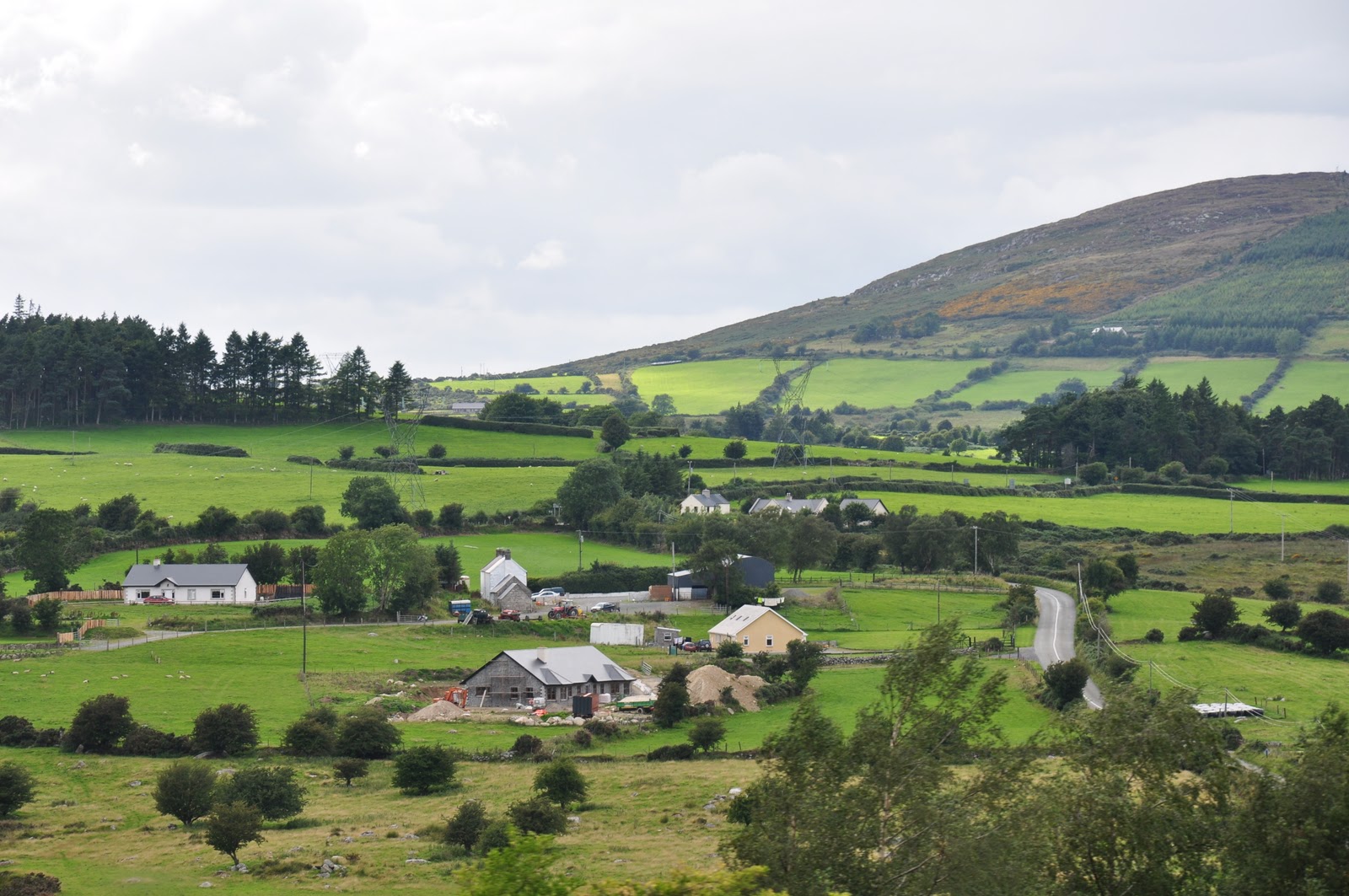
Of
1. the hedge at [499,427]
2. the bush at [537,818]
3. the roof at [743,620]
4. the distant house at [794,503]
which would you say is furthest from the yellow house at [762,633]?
the hedge at [499,427]

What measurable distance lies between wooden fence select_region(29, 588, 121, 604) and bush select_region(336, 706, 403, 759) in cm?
2873

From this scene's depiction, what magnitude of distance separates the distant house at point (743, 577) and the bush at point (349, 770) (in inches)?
1476

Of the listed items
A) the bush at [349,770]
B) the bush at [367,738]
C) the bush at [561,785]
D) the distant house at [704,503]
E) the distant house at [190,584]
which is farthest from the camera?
the distant house at [704,503]

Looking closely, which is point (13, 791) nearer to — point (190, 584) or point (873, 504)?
point (190, 584)

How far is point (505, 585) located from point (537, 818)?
132ft

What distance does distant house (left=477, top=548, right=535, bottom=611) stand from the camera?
73.6 meters

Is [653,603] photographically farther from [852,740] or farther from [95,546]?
[852,740]

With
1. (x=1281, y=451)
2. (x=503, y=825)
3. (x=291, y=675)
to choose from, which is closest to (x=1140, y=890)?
(x=503, y=825)

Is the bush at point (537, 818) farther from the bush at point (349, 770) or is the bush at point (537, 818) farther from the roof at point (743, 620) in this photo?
the roof at point (743, 620)

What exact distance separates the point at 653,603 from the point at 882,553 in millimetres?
19922

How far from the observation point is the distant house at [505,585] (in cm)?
7356

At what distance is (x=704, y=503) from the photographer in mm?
103562

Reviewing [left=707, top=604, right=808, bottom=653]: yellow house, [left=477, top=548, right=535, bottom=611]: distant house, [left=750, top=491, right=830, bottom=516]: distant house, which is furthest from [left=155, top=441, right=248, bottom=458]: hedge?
[left=707, top=604, right=808, bottom=653]: yellow house

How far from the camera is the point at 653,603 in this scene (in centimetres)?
7706
